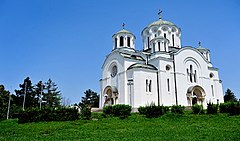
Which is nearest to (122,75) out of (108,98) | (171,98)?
(108,98)

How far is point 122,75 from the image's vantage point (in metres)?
26.7

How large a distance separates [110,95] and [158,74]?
6.74 meters

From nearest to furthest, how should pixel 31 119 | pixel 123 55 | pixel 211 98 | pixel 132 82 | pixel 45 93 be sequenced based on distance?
pixel 31 119 < pixel 132 82 < pixel 123 55 < pixel 211 98 < pixel 45 93

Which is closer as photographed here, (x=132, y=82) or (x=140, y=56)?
(x=132, y=82)

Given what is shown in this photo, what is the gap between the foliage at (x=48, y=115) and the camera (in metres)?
16.5

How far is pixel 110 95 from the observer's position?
28547mm

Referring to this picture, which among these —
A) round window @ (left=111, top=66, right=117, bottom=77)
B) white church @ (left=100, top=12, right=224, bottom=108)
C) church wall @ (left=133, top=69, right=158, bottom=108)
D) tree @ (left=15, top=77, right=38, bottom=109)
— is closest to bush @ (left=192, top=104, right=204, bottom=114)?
white church @ (left=100, top=12, right=224, bottom=108)

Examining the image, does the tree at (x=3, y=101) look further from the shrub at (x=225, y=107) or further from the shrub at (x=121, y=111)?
the shrub at (x=225, y=107)

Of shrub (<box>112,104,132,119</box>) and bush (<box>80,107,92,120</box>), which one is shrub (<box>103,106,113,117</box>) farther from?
bush (<box>80,107,92,120</box>)

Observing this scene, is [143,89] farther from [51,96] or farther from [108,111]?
[51,96]

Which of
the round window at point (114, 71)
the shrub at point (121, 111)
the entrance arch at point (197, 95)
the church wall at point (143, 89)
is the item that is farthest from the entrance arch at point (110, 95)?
the entrance arch at point (197, 95)

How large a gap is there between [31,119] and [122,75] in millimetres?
12659

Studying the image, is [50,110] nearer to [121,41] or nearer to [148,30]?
[121,41]

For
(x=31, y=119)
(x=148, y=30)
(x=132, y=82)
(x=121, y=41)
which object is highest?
(x=148, y=30)
